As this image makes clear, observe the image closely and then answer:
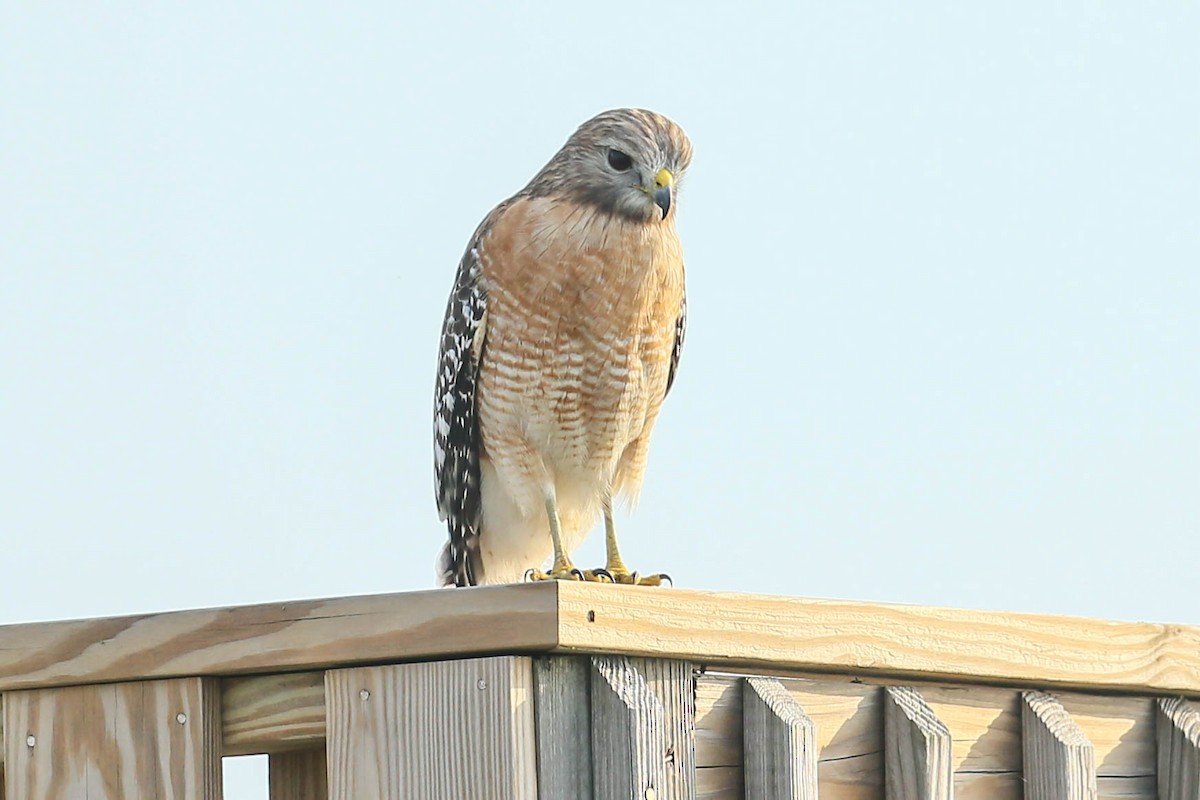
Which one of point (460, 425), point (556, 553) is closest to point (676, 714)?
point (556, 553)

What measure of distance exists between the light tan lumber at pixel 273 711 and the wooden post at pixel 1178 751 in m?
1.53

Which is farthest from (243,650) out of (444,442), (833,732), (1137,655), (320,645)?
(444,442)

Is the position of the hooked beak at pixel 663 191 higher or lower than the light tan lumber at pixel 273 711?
higher

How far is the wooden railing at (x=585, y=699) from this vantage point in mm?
2303

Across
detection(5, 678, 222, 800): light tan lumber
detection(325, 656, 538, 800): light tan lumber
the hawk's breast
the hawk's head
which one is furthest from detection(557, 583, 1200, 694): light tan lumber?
the hawk's head

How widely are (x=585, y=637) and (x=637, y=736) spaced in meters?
0.16

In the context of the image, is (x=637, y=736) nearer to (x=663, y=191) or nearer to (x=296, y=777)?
(x=296, y=777)

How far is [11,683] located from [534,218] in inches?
102

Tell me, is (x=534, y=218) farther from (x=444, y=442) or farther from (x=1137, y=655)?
(x=1137, y=655)

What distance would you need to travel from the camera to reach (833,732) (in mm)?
2746

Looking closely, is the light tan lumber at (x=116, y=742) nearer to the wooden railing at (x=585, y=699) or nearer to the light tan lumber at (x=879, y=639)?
the wooden railing at (x=585, y=699)

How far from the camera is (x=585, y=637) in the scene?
227cm

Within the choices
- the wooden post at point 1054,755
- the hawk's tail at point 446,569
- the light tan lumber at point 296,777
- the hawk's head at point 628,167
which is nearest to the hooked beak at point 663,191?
A: the hawk's head at point 628,167

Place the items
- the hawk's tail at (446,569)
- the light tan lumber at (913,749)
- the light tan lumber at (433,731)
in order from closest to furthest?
the light tan lumber at (433,731)
the light tan lumber at (913,749)
the hawk's tail at (446,569)
